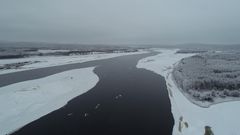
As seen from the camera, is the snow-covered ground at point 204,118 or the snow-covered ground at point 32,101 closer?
the snow-covered ground at point 204,118

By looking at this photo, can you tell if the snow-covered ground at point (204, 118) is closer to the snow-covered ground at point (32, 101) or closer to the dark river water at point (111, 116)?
the dark river water at point (111, 116)

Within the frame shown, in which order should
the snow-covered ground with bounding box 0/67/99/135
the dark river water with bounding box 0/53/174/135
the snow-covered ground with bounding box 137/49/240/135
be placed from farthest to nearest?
1. the snow-covered ground with bounding box 0/67/99/135
2. the dark river water with bounding box 0/53/174/135
3. the snow-covered ground with bounding box 137/49/240/135

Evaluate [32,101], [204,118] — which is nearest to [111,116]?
[204,118]

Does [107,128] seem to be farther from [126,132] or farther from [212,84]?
[212,84]

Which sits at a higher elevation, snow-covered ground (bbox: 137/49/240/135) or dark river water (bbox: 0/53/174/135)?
snow-covered ground (bbox: 137/49/240/135)

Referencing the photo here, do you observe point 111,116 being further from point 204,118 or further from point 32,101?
point 32,101

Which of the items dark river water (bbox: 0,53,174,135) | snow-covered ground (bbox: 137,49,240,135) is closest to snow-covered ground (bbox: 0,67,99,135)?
dark river water (bbox: 0,53,174,135)

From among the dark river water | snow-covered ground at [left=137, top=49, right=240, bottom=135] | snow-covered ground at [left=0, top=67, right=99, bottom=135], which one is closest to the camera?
snow-covered ground at [left=137, top=49, right=240, bottom=135]

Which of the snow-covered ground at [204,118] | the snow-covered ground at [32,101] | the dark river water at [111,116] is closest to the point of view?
the snow-covered ground at [204,118]

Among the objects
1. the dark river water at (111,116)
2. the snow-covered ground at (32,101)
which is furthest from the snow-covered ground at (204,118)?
the snow-covered ground at (32,101)

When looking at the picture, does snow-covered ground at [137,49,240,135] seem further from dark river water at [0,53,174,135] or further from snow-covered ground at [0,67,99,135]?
snow-covered ground at [0,67,99,135]

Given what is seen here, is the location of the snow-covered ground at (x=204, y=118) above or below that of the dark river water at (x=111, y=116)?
above

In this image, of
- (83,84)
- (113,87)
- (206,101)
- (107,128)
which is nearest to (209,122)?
(206,101)
